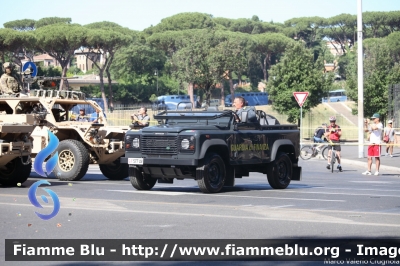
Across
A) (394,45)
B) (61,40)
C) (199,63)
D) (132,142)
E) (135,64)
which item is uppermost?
(394,45)

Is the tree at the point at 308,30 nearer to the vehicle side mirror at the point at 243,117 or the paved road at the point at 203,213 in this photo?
the vehicle side mirror at the point at 243,117

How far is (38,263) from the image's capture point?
823 cm

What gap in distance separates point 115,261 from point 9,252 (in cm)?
135

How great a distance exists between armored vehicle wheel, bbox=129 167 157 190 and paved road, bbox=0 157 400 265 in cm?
23

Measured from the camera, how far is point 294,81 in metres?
66.8

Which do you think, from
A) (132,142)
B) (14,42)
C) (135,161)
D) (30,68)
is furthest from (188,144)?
(14,42)

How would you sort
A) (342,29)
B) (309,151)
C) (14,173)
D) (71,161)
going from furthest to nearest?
(342,29)
(309,151)
(71,161)
(14,173)

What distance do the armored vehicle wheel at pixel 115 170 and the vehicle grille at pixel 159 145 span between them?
454cm

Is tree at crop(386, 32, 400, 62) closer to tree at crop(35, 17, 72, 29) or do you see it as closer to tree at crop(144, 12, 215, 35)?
tree at crop(144, 12, 215, 35)

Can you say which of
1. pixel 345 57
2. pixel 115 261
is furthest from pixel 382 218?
pixel 345 57

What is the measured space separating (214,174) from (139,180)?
5.13ft

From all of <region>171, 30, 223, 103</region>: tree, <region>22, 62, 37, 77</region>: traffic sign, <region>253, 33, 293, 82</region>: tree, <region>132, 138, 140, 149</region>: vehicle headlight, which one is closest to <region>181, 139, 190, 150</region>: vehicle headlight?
<region>132, 138, 140, 149</region>: vehicle headlight

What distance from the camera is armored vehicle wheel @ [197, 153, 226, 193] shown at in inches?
601

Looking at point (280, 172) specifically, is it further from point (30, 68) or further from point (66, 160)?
point (30, 68)
